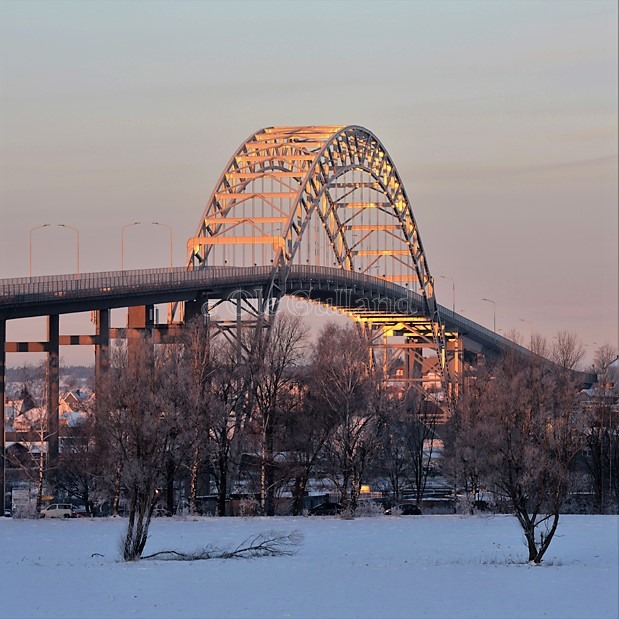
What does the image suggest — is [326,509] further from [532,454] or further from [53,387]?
[532,454]

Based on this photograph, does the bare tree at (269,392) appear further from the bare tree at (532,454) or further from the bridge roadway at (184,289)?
the bare tree at (532,454)

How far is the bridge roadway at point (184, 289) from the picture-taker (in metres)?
67.5

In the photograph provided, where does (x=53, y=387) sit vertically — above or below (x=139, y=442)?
above

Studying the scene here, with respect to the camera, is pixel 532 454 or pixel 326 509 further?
pixel 326 509

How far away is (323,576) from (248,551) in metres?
6.14

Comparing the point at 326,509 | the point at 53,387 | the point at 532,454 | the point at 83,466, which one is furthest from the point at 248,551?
the point at 83,466

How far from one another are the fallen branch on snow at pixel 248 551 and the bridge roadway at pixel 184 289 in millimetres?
28377

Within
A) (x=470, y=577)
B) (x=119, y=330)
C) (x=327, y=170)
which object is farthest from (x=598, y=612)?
(x=327, y=170)

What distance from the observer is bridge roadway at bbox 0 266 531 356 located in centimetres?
6750

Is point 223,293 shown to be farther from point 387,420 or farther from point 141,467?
point 141,467

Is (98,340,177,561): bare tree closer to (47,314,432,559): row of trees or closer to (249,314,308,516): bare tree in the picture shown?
(47,314,432,559): row of trees

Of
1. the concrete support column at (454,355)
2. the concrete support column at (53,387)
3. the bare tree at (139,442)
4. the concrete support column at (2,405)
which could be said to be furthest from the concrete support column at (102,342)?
the concrete support column at (454,355)

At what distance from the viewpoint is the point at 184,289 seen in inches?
3243

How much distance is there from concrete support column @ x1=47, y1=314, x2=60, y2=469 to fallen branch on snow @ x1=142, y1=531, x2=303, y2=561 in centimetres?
2630
